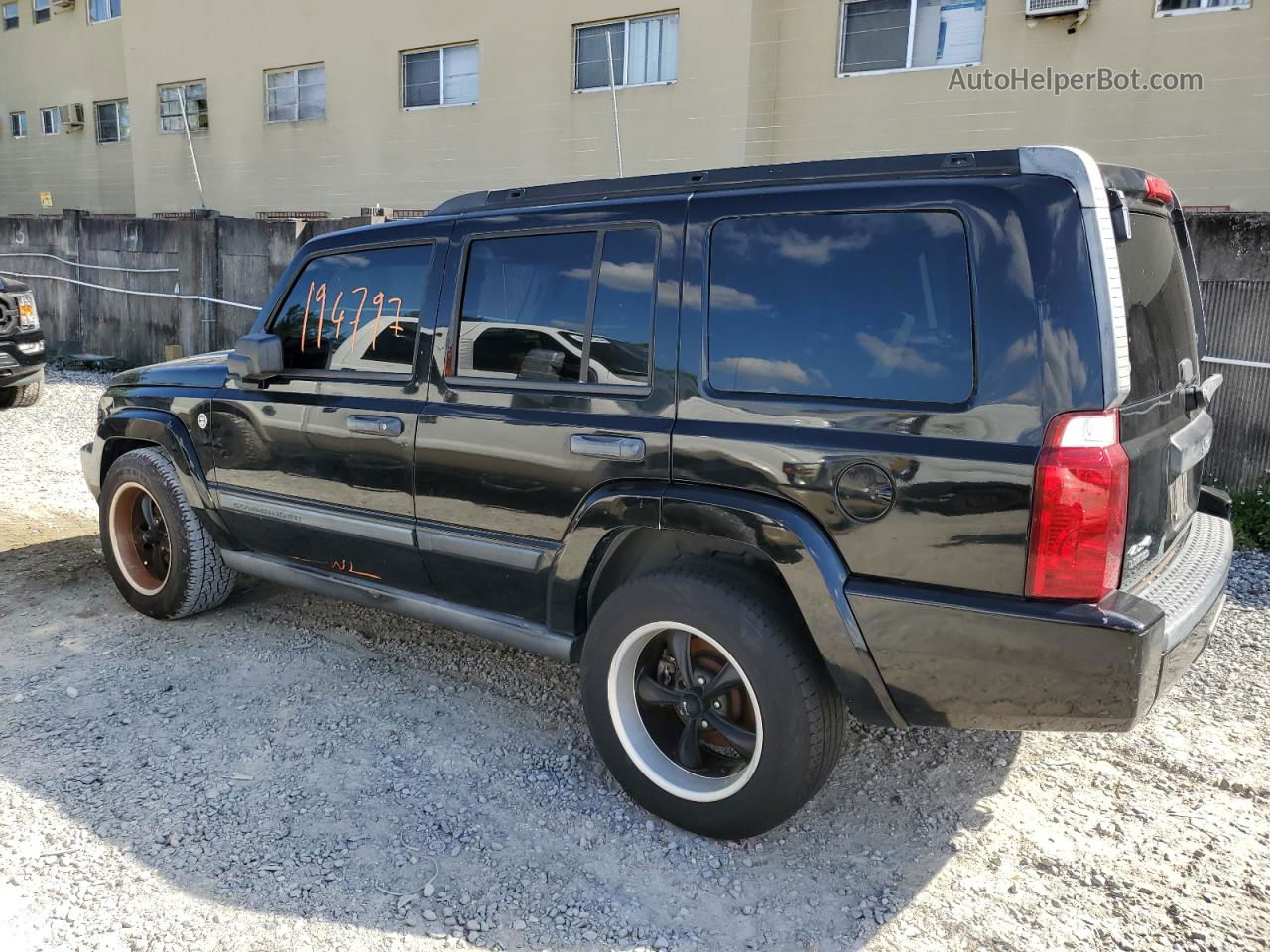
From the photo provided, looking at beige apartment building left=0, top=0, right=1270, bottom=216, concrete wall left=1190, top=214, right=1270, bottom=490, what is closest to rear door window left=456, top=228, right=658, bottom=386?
concrete wall left=1190, top=214, right=1270, bottom=490

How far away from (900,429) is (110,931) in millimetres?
2462

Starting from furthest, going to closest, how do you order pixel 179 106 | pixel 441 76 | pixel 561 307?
pixel 179 106 → pixel 441 76 → pixel 561 307

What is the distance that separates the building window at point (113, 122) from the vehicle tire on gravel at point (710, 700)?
70.4ft

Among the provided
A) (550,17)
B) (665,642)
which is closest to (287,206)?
(550,17)

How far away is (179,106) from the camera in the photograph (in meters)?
17.3

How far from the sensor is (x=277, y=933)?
8.21 ft

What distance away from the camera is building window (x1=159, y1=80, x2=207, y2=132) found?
16.9 meters

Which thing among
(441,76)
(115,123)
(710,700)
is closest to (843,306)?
(710,700)

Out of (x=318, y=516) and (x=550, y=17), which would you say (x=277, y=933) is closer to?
(x=318, y=516)

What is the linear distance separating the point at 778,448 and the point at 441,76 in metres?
12.8

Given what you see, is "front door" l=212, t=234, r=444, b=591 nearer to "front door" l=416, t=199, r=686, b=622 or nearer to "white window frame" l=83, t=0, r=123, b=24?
"front door" l=416, t=199, r=686, b=622

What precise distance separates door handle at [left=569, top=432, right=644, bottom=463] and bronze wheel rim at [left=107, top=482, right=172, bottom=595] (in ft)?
8.41

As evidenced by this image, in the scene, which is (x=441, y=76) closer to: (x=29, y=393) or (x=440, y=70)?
(x=440, y=70)

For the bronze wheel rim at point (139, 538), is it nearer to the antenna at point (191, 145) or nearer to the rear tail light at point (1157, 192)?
the rear tail light at point (1157, 192)
